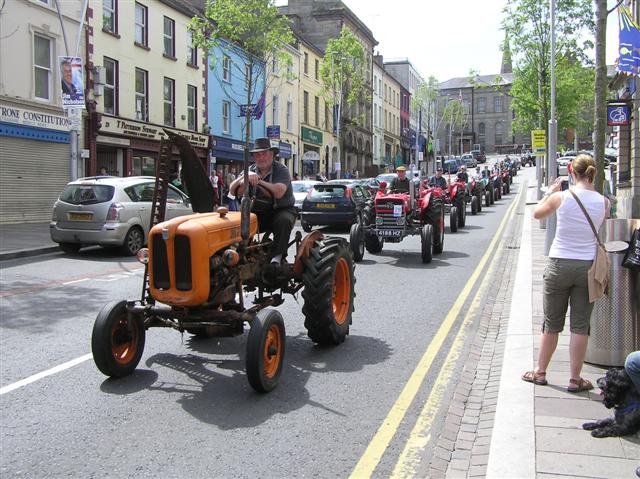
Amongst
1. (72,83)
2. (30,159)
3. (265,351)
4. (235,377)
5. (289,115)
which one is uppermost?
(289,115)

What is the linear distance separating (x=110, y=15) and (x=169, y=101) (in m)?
Result: 5.01

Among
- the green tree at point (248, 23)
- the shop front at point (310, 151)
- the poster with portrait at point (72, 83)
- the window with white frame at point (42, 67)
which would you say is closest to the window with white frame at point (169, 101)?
the green tree at point (248, 23)

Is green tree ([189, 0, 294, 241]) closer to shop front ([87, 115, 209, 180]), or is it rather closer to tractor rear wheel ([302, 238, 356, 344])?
shop front ([87, 115, 209, 180])

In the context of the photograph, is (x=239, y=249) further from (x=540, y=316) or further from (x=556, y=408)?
(x=540, y=316)

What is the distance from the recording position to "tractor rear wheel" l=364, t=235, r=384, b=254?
14102 millimetres

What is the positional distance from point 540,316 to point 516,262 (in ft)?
19.5

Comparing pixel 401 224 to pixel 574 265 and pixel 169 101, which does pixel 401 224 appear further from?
pixel 169 101

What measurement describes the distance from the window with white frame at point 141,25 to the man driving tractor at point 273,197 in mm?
23483

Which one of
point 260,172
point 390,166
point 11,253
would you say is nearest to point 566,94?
point 11,253

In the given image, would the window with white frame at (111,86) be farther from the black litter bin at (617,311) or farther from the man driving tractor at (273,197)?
the black litter bin at (617,311)

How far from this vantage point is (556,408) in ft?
15.0

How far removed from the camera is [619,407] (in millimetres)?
4133

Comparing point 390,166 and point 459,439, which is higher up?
point 390,166

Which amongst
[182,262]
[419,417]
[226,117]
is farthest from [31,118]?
[419,417]
